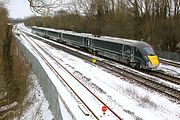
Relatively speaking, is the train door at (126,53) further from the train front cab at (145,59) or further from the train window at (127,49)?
the train front cab at (145,59)

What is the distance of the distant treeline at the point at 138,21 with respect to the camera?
40375 mm

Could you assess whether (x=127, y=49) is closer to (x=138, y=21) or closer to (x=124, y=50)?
(x=124, y=50)

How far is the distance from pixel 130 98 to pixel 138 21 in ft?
103

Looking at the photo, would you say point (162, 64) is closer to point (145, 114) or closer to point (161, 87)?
point (161, 87)

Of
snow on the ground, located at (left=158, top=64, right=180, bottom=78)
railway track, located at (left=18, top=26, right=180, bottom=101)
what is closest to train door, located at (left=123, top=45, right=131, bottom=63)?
railway track, located at (left=18, top=26, right=180, bottom=101)

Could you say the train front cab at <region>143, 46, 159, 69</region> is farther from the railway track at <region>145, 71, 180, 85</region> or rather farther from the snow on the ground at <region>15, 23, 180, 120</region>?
the snow on the ground at <region>15, 23, 180, 120</region>

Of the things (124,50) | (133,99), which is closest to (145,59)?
(124,50)

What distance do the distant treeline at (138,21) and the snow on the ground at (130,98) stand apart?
12832mm

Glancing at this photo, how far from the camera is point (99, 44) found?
121ft

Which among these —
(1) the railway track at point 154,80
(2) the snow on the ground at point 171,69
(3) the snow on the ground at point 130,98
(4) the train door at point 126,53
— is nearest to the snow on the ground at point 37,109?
(3) the snow on the ground at point 130,98

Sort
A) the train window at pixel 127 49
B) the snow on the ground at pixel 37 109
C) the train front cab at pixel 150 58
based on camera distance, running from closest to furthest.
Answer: the snow on the ground at pixel 37 109, the train front cab at pixel 150 58, the train window at pixel 127 49

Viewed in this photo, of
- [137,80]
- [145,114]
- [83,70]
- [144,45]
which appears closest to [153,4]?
[144,45]

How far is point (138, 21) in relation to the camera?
4766cm

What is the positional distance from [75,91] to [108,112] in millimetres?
4670
